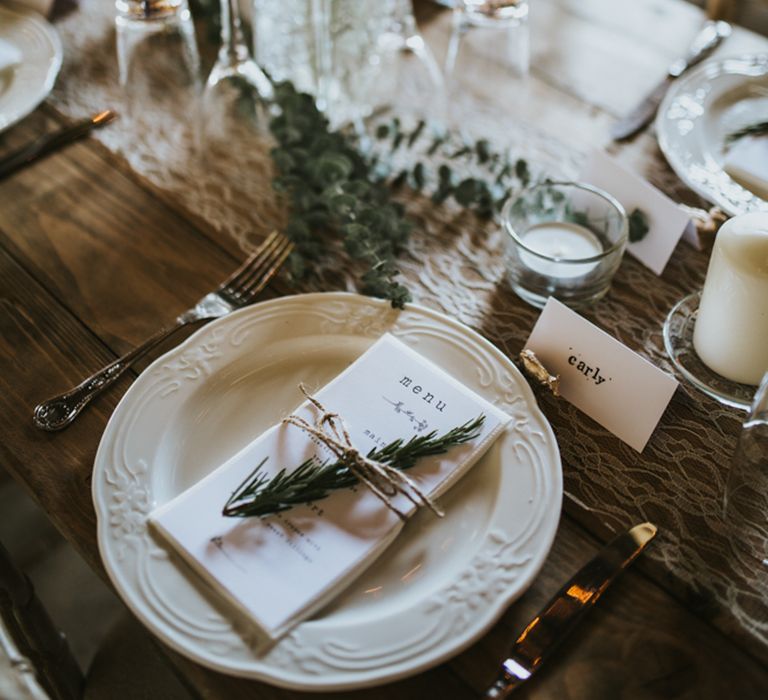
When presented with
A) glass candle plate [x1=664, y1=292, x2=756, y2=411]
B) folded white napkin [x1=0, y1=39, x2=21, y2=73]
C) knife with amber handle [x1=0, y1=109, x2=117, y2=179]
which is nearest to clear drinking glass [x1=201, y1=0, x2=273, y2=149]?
knife with amber handle [x1=0, y1=109, x2=117, y2=179]

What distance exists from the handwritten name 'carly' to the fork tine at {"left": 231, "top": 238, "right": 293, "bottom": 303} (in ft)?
1.10

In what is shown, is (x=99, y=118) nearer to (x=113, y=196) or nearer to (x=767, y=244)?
(x=113, y=196)

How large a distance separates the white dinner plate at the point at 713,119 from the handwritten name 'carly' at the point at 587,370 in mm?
301

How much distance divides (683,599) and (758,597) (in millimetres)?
58

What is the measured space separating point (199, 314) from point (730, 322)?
1.68ft

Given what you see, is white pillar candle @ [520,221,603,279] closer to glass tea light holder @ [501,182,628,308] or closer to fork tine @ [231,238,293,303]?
glass tea light holder @ [501,182,628,308]

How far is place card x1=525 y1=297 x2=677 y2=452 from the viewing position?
675 millimetres

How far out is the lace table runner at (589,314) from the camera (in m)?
0.63

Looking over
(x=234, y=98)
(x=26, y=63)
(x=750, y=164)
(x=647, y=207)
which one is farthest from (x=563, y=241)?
(x=26, y=63)

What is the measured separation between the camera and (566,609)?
1.89 ft

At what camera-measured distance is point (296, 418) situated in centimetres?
65

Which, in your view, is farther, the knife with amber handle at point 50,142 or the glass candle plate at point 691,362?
the knife with amber handle at point 50,142

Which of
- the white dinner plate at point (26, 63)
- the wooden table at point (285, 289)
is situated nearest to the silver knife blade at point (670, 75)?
the wooden table at point (285, 289)

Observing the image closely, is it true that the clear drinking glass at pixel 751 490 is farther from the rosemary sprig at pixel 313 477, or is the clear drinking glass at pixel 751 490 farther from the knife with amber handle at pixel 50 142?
the knife with amber handle at pixel 50 142
